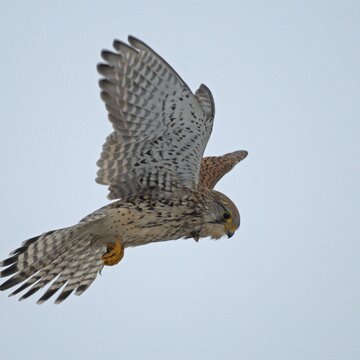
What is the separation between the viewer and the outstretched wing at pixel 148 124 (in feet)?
20.3

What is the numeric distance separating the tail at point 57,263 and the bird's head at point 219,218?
1.12m

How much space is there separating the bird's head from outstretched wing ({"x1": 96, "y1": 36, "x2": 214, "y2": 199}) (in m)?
0.40

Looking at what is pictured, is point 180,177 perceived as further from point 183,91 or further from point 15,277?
point 15,277

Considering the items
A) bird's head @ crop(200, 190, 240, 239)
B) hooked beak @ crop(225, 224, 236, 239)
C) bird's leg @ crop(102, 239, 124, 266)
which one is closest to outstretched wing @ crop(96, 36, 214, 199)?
bird's head @ crop(200, 190, 240, 239)

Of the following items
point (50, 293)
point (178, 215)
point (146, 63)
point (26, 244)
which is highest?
point (146, 63)

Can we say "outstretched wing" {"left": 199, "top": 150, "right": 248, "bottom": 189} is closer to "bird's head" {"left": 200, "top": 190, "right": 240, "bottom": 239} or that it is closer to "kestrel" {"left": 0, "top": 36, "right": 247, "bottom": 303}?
"kestrel" {"left": 0, "top": 36, "right": 247, "bottom": 303}

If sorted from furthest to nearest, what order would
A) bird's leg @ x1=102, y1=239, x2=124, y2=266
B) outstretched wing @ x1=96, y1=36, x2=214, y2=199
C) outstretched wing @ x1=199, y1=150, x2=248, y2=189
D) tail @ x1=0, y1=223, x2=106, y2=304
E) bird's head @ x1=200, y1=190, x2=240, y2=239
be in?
outstretched wing @ x1=199, y1=150, x2=248, y2=189 → bird's head @ x1=200, y1=190, x2=240, y2=239 → bird's leg @ x1=102, y1=239, x2=124, y2=266 → tail @ x1=0, y1=223, x2=106, y2=304 → outstretched wing @ x1=96, y1=36, x2=214, y2=199

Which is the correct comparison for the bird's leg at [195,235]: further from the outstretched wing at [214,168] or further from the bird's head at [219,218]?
the outstretched wing at [214,168]

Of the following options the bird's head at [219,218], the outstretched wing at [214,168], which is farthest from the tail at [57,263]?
the outstretched wing at [214,168]

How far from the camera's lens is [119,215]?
7121 mm

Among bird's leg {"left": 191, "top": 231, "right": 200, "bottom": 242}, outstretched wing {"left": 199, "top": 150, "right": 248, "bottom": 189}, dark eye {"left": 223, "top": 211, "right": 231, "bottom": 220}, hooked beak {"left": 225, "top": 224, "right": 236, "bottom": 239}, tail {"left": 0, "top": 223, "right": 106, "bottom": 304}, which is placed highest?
outstretched wing {"left": 199, "top": 150, "right": 248, "bottom": 189}

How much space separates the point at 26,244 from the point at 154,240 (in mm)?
1254

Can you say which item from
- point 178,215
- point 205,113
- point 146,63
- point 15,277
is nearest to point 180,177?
point 178,215

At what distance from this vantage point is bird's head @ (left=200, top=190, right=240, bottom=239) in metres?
7.55
